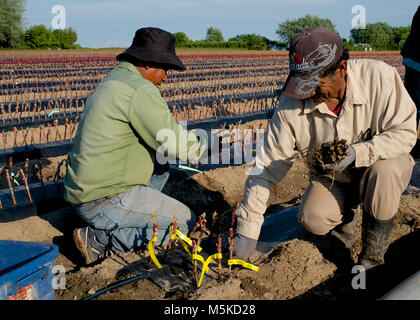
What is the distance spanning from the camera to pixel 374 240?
2.40 meters

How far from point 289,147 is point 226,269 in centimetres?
81

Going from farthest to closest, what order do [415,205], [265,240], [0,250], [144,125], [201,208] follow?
[201,208] → [415,205] → [265,240] → [144,125] → [0,250]

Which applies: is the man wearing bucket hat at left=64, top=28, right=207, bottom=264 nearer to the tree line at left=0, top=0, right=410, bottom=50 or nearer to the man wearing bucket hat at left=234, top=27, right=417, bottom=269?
the man wearing bucket hat at left=234, top=27, right=417, bottom=269

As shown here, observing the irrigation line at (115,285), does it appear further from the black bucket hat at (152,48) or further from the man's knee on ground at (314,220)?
the black bucket hat at (152,48)

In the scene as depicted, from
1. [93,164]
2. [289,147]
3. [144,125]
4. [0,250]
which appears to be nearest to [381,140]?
[289,147]

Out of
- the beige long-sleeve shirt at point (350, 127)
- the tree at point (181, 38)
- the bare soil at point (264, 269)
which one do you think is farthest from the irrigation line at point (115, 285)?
the tree at point (181, 38)

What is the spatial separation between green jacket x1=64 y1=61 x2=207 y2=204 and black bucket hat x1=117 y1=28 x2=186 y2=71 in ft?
0.31

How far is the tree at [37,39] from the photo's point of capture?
122 feet

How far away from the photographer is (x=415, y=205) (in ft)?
10.3

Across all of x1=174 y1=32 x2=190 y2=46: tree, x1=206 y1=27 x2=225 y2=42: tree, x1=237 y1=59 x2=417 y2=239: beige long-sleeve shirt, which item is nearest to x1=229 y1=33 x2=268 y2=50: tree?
x1=174 y1=32 x2=190 y2=46: tree

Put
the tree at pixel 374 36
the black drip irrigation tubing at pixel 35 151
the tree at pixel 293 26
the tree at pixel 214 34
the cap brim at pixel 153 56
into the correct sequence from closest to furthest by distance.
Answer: the cap brim at pixel 153 56 → the black drip irrigation tubing at pixel 35 151 → the tree at pixel 374 36 → the tree at pixel 293 26 → the tree at pixel 214 34

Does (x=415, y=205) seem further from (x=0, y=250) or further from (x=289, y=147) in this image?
(x=0, y=250)

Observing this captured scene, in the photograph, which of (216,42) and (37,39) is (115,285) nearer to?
(37,39)

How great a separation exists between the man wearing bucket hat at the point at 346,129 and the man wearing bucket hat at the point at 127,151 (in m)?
0.60
